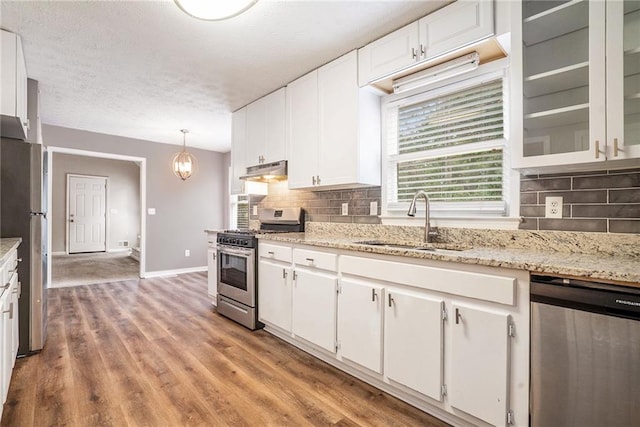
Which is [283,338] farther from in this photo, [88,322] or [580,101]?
[580,101]

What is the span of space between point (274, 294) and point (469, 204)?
174cm

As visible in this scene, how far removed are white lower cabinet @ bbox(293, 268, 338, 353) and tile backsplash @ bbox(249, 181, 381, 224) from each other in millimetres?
748

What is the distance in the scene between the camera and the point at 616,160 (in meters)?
1.44

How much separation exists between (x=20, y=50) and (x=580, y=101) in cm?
368

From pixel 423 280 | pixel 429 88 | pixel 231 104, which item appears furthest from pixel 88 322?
pixel 429 88

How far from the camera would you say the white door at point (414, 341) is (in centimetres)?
168

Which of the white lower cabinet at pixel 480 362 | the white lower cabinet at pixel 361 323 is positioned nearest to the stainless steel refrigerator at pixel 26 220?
the white lower cabinet at pixel 361 323

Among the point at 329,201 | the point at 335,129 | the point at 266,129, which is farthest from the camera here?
the point at 266,129

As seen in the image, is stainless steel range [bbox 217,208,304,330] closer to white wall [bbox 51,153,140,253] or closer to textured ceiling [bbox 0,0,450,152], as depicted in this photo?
textured ceiling [bbox 0,0,450,152]

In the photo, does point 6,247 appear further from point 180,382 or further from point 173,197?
point 173,197

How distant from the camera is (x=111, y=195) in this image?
347 inches

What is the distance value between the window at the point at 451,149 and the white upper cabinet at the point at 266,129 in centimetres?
119

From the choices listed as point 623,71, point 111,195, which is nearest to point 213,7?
point 623,71

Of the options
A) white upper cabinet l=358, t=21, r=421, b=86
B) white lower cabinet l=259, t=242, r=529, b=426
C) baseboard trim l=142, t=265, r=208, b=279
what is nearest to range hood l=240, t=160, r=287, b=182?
white lower cabinet l=259, t=242, r=529, b=426
